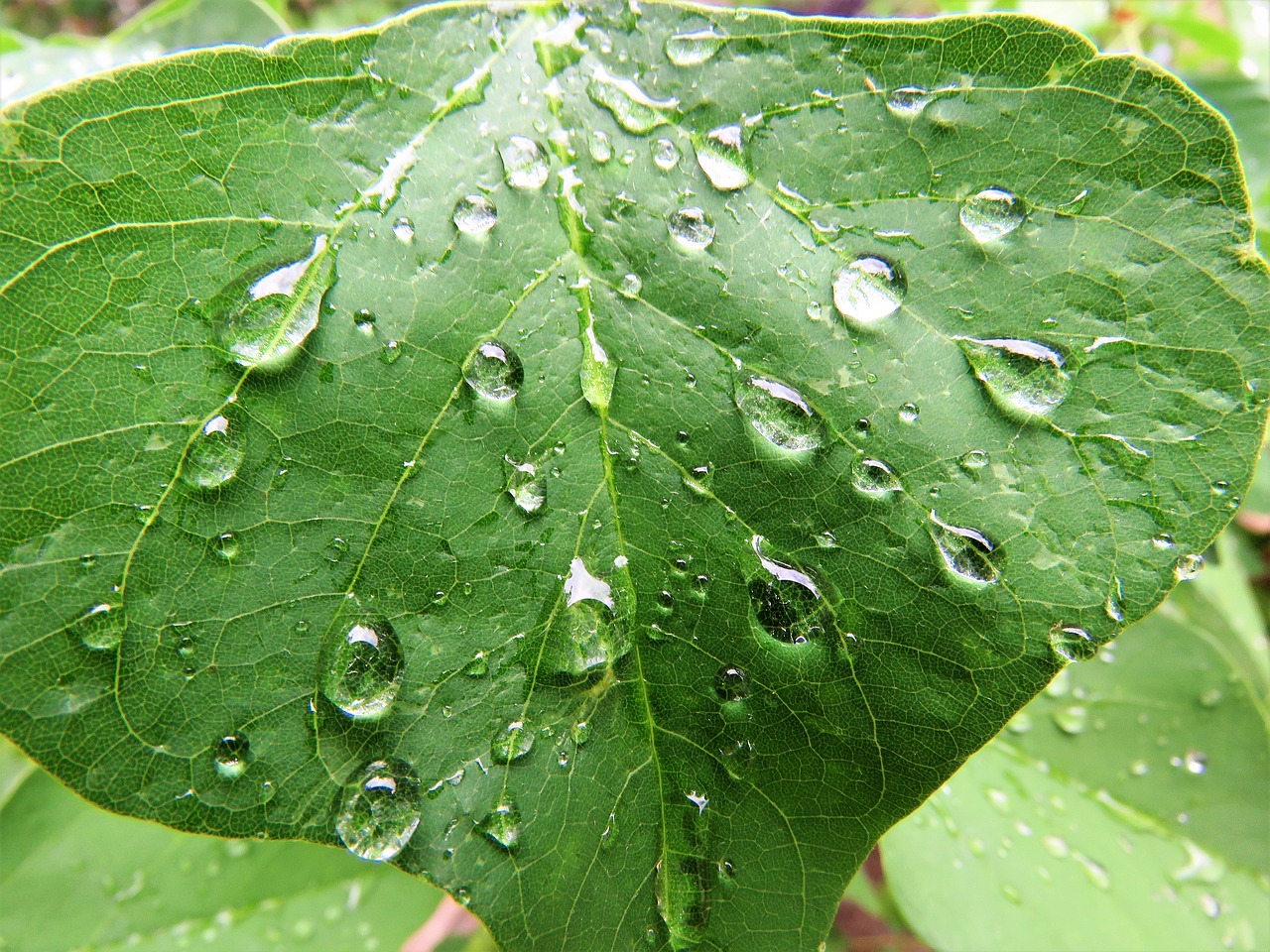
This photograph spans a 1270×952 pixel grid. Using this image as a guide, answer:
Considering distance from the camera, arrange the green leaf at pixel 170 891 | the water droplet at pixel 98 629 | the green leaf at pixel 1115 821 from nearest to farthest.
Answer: the water droplet at pixel 98 629 < the green leaf at pixel 1115 821 < the green leaf at pixel 170 891

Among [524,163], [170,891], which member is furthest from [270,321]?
[170,891]

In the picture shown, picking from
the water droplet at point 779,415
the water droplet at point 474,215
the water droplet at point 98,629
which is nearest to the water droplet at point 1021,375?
the water droplet at point 779,415

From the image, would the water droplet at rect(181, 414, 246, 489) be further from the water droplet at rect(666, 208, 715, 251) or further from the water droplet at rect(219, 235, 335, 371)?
the water droplet at rect(666, 208, 715, 251)

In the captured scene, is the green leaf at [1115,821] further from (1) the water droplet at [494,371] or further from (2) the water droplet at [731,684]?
(1) the water droplet at [494,371]

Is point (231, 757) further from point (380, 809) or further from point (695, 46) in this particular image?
point (695, 46)

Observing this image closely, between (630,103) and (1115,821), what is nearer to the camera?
(630,103)

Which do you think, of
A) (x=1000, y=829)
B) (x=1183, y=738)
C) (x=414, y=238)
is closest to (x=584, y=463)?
(x=414, y=238)
